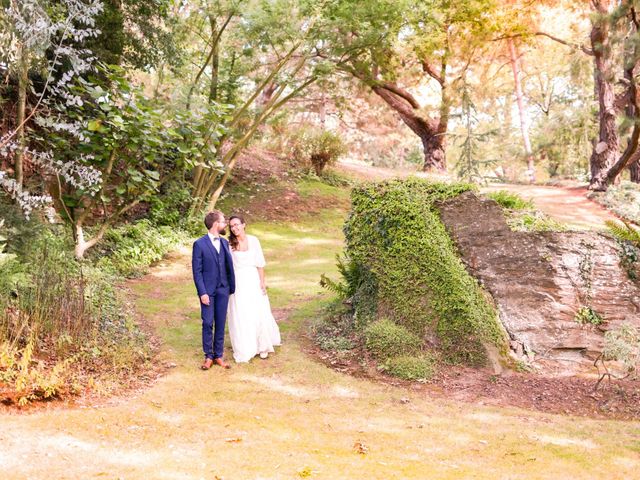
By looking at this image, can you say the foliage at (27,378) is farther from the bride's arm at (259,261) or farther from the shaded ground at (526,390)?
the shaded ground at (526,390)

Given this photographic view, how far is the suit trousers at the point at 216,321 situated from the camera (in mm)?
6914

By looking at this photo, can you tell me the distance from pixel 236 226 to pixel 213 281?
31.5 inches

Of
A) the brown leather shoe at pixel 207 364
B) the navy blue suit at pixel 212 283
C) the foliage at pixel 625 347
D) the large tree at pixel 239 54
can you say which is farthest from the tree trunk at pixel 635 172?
the brown leather shoe at pixel 207 364

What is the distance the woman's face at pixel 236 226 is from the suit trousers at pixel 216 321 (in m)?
0.74

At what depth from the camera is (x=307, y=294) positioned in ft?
35.7

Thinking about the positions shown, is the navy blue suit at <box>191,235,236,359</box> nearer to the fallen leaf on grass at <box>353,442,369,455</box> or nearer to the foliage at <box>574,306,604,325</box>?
the fallen leaf on grass at <box>353,442,369,455</box>

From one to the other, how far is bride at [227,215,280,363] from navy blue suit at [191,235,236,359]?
0.87 feet

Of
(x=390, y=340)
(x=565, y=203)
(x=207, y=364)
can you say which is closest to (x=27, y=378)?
(x=207, y=364)

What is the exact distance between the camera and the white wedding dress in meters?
7.29

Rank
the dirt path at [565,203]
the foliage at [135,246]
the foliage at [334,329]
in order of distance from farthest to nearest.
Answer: the dirt path at [565,203] < the foliage at [135,246] < the foliage at [334,329]

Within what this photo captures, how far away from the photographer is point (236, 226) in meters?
7.32

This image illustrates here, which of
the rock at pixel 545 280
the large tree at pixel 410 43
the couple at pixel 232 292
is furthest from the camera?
the large tree at pixel 410 43

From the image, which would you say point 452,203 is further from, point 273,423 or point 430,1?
point 430,1

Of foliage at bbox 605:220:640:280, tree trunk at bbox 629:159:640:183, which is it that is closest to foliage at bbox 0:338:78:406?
foliage at bbox 605:220:640:280
